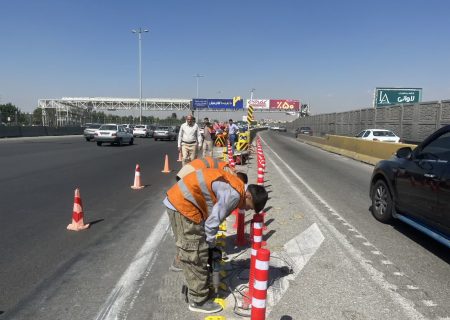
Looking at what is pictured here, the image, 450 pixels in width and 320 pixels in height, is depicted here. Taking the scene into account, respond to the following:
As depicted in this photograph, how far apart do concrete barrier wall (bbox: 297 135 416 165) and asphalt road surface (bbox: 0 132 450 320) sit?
7301 millimetres

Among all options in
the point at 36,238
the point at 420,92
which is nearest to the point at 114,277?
the point at 36,238

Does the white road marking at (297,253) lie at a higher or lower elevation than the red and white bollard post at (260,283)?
lower

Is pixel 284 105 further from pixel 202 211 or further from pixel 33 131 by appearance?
pixel 202 211

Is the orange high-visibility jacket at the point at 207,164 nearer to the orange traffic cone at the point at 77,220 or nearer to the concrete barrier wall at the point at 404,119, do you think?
the orange traffic cone at the point at 77,220

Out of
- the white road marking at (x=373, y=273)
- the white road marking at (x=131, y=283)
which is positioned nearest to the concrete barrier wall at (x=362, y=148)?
the white road marking at (x=373, y=273)

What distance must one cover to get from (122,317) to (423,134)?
71.5ft

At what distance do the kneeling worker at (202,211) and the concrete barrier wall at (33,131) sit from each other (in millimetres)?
34412

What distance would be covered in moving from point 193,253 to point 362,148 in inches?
699

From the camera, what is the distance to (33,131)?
38438 millimetres

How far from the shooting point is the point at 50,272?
4.51 metres

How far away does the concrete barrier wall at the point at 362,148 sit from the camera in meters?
16.3

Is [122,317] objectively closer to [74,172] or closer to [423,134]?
[74,172]

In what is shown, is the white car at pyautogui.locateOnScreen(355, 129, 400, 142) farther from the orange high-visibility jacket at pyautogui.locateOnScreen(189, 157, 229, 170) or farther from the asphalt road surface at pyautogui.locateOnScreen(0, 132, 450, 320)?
the orange high-visibility jacket at pyautogui.locateOnScreen(189, 157, 229, 170)

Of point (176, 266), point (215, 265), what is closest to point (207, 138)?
point (176, 266)
